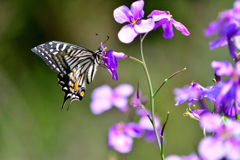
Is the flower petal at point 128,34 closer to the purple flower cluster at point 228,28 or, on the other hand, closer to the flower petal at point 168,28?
the flower petal at point 168,28

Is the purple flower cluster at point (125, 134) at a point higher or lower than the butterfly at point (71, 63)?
lower

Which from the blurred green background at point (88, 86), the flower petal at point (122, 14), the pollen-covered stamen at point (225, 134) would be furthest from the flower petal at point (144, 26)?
the blurred green background at point (88, 86)

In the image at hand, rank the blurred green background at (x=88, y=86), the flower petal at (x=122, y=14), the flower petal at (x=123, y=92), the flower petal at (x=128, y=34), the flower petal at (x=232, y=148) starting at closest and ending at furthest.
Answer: the flower petal at (x=232, y=148) → the flower petal at (x=128, y=34) → the flower petal at (x=122, y=14) → the flower petal at (x=123, y=92) → the blurred green background at (x=88, y=86)

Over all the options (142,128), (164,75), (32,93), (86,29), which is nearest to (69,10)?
(86,29)

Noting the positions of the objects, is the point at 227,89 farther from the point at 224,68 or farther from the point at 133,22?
the point at 133,22

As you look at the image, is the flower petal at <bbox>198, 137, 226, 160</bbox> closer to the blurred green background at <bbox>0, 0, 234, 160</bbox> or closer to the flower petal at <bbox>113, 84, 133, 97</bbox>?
the flower petal at <bbox>113, 84, 133, 97</bbox>

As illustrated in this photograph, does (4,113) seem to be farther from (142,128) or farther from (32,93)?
(142,128)
